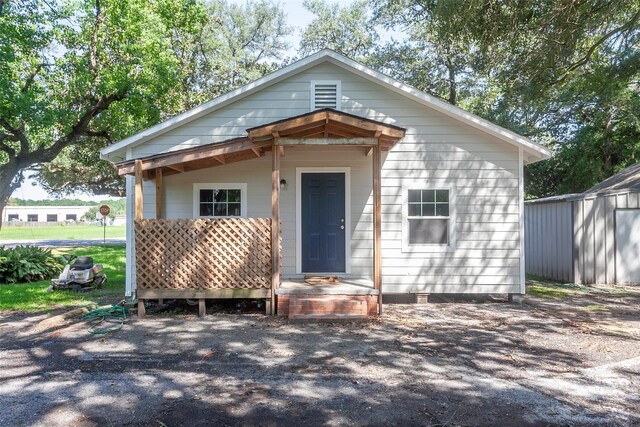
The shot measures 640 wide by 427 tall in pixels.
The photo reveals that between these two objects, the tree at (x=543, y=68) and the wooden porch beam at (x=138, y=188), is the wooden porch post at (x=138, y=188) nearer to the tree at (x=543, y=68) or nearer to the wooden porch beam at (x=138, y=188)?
the wooden porch beam at (x=138, y=188)

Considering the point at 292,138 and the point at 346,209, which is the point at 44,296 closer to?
the point at 292,138

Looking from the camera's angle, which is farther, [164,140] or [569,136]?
[569,136]

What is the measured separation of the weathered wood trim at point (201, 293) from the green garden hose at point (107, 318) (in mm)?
479

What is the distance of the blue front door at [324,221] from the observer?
26.7 feet

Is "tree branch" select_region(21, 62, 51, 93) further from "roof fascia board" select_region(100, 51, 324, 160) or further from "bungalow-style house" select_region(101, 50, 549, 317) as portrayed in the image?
"roof fascia board" select_region(100, 51, 324, 160)

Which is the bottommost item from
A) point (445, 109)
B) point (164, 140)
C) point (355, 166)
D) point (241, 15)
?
point (355, 166)

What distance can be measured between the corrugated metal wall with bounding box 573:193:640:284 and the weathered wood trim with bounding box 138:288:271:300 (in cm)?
800

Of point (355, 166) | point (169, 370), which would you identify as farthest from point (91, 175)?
point (169, 370)

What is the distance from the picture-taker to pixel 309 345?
5234mm

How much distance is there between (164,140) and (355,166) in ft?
12.2

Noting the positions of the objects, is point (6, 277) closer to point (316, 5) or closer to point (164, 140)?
point (164, 140)

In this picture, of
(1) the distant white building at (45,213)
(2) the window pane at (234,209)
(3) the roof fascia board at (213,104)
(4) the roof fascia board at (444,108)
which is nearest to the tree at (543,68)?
(4) the roof fascia board at (444,108)

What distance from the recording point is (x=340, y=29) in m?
26.4

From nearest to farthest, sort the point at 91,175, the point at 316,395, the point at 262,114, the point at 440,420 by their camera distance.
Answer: the point at 440,420
the point at 316,395
the point at 262,114
the point at 91,175
